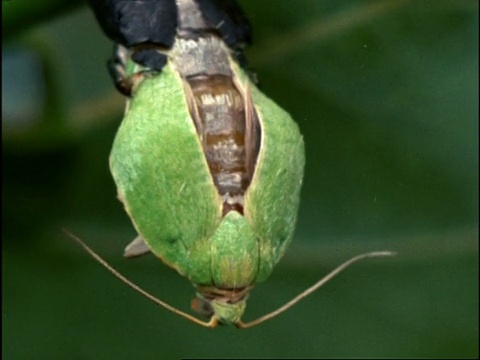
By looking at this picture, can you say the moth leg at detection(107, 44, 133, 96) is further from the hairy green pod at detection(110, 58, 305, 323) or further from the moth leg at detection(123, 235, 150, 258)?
the moth leg at detection(123, 235, 150, 258)

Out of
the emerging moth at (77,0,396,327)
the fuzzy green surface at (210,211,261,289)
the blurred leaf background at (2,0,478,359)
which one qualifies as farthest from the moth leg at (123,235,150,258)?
the blurred leaf background at (2,0,478,359)

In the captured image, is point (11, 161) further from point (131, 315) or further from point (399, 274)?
point (399, 274)

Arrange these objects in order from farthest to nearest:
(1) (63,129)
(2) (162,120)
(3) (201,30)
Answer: (1) (63,129), (3) (201,30), (2) (162,120)

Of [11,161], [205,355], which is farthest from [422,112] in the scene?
[11,161]

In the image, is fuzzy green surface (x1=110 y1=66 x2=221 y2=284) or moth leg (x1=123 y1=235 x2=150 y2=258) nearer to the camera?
fuzzy green surface (x1=110 y1=66 x2=221 y2=284)

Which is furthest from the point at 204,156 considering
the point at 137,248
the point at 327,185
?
the point at 327,185

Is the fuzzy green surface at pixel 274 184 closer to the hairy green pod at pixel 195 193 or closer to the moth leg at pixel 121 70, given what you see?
the hairy green pod at pixel 195 193

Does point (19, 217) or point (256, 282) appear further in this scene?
point (19, 217)
